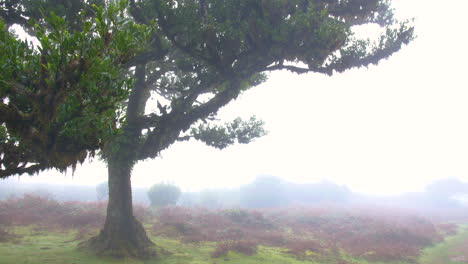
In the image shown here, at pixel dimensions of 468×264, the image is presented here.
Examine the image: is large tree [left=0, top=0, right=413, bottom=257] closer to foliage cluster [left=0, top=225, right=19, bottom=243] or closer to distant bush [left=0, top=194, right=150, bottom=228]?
foliage cluster [left=0, top=225, right=19, bottom=243]

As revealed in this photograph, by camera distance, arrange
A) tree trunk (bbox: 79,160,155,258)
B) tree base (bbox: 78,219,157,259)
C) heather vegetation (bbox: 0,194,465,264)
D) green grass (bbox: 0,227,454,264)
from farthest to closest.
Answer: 1. heather vegetation (bbox: 0,194,465,264)
2. tree trunk (bbox: 79,160,155,258)
3. tree base (bbox: 78,219,157,259)
4. green grass (bbox: 0,227,454,264)

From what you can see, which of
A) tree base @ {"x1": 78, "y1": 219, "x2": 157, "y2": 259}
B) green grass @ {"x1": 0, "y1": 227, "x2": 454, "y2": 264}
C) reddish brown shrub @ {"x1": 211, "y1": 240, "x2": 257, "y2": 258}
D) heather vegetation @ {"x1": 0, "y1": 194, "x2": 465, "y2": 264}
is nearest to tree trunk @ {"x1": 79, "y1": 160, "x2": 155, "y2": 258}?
tree base @ {"x1": 78, "y1": 219, "x2": 157, "y2": 259}

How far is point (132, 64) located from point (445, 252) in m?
19.7

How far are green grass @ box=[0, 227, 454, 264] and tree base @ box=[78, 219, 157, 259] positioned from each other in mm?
392

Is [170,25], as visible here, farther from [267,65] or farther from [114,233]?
[114,233]

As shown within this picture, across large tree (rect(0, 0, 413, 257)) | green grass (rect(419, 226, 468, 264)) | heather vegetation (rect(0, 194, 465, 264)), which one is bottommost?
green grass (rect(419, 226, 468, 264))

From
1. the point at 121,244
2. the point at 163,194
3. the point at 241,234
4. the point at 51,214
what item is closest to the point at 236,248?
the point at 241,234

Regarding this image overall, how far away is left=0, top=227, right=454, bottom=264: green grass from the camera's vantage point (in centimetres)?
1127

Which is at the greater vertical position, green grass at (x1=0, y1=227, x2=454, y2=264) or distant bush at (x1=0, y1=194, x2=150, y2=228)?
distant bush at (x1=0, y1=194, x2=150, y2=228)

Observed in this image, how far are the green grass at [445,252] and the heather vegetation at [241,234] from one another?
0.68 ft

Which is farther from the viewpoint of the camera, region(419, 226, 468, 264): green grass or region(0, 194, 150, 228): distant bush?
region(0, 194, 150, 228): distant bush

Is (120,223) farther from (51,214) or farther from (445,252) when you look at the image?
(445,252)

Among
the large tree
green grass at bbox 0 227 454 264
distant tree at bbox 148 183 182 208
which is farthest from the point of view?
distant tree at bbox 148 183 182 208

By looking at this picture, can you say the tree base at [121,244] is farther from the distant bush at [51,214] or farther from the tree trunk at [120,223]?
the distant bush at [51,214]
